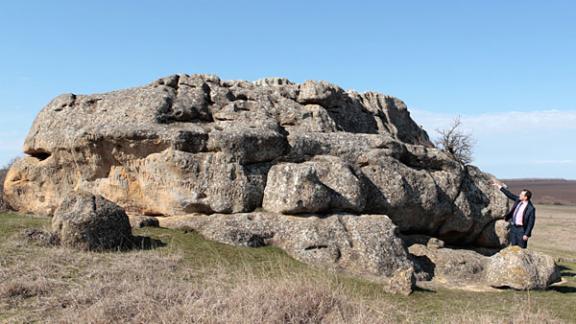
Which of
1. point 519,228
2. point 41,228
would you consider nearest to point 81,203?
point 41,228

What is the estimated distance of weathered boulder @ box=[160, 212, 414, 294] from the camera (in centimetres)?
1678

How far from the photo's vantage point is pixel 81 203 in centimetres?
1584

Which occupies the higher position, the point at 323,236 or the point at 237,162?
the point at 237,162

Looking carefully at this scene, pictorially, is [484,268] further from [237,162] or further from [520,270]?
[237,162]

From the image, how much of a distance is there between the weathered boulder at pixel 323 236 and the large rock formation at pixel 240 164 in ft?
0.54

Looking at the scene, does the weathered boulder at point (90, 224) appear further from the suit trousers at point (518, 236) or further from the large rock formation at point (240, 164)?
the suit trousers at point (518, 236)

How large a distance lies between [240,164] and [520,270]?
9682 mm

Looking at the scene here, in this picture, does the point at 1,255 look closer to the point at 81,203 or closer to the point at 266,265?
the point at 81,203

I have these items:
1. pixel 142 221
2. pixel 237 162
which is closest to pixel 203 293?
pixel 142 221

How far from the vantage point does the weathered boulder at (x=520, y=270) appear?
16.1m

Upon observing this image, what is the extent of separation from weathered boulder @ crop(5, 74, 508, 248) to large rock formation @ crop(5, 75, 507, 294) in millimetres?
47

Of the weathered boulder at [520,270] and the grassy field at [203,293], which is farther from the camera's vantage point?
the weathered boulder at [520,270]

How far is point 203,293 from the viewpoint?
34.4ft

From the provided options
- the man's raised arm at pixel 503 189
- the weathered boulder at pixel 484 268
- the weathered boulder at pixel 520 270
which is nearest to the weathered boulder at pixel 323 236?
the weathered boulder at pixel 484 268
